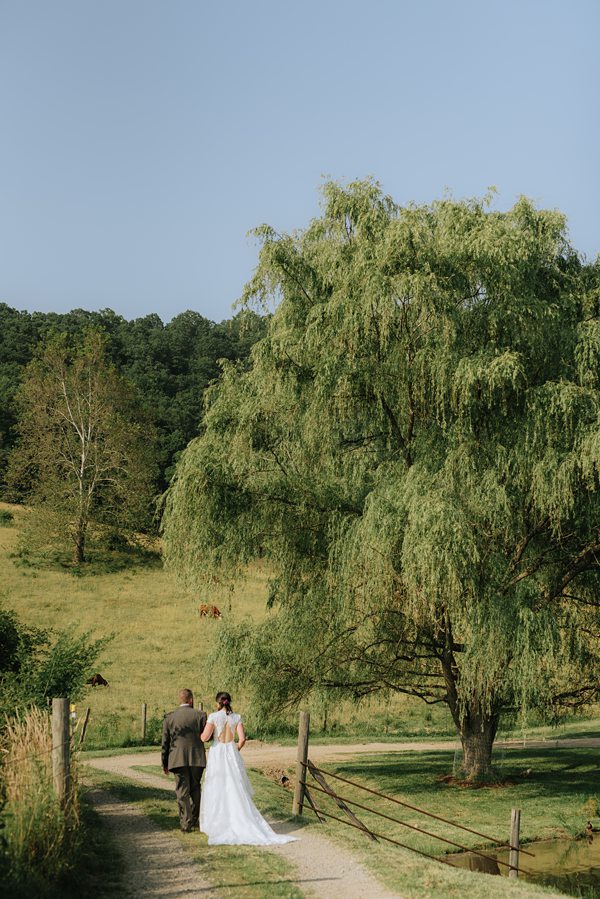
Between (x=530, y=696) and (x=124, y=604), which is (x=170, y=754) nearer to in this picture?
(x=530, y=696)

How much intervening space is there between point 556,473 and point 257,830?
8822 millimetres

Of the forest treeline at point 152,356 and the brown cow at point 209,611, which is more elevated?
the forest treeline at point 152,356

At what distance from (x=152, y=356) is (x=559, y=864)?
93.2 metres

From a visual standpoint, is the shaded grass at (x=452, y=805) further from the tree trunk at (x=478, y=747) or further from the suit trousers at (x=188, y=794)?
the suit trousers at (x=188, y=794)

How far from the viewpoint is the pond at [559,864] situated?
48.5ft

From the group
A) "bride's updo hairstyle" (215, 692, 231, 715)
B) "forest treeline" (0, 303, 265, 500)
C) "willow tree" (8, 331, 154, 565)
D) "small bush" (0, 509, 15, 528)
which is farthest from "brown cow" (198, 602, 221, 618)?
"forest treeline" (0, 303, 265, 500)

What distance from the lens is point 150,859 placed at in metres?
10.9

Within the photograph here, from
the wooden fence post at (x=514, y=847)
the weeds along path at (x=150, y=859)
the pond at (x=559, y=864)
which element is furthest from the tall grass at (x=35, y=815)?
the pond at (x=559, y=864)

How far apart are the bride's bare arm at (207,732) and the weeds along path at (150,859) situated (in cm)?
126

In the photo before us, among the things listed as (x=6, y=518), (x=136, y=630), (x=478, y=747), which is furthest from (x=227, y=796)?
(x=6, y=518)

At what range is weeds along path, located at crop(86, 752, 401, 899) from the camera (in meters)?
9.87

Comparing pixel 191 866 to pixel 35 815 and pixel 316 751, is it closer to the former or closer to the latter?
pixel 35 815

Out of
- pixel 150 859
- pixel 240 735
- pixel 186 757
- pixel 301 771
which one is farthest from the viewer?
pixel 301 771

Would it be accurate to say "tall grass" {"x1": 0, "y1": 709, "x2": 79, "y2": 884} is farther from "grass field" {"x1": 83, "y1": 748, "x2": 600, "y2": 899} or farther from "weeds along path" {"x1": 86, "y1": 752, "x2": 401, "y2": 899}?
"grass field" {"x1": 83, "y1": 748, "x2": 600, "y2": 899}
